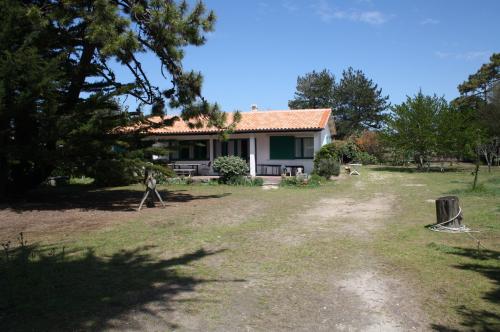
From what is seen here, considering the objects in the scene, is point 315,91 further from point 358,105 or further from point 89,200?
point 89,200

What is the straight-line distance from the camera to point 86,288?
206 inches

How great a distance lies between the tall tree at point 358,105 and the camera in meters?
62.8

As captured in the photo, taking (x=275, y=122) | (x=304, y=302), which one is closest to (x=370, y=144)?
(x=275, y=122)

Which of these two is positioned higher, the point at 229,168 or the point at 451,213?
the point at 229,168

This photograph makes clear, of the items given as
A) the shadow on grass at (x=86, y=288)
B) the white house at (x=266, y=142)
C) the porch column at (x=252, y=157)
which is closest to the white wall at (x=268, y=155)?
the white house at (x=266, y=142)

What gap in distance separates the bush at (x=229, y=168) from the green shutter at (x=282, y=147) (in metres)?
5.78

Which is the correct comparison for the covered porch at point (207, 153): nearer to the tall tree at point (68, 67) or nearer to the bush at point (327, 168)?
the bush at point (327, 168)

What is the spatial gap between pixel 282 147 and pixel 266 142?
3.37ft

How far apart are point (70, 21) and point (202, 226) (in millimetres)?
7174

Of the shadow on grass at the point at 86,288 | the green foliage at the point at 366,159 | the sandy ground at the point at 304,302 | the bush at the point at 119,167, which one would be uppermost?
the green foliage at the point at 366,159

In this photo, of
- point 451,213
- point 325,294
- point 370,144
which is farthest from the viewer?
point 370,144

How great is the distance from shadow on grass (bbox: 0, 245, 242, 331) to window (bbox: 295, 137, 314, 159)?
18.6 metres

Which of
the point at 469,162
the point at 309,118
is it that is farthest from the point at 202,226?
the point at 469,162

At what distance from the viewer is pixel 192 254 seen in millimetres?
7000
